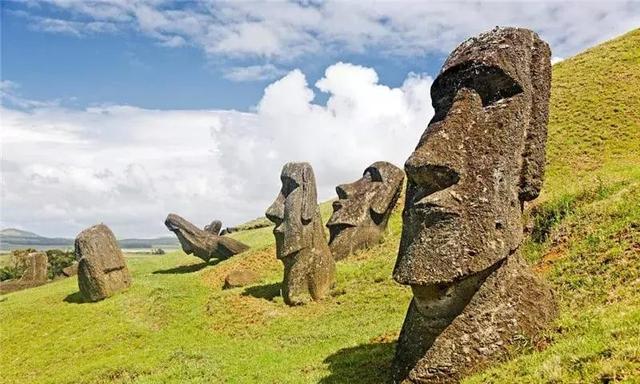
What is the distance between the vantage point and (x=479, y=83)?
9461 mm

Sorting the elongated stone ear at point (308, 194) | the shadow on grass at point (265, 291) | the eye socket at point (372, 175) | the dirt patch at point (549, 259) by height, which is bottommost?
the shadow on grass at point (265, 291)

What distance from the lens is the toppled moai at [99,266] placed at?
2578 centimetres

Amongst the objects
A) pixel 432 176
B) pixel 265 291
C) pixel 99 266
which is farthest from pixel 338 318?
pixel 99 266

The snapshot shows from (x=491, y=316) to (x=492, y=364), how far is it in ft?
2.32

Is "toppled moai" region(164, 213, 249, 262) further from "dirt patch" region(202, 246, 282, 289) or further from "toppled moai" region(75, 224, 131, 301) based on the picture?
"toppled moai" region(75, 224, 131, 301)

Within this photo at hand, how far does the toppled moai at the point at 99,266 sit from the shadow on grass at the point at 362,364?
16.0 m

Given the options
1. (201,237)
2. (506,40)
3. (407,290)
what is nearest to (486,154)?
(506,40)

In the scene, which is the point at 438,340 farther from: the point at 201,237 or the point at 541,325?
the point at 201,237

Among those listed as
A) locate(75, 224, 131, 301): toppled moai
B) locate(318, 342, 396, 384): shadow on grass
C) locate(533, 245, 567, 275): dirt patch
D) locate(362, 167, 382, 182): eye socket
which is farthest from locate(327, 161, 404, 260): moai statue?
locate(318, 342, 396, 384): shadow on grass

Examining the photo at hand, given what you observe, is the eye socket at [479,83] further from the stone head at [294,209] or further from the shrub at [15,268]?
the shrub at [15,268]

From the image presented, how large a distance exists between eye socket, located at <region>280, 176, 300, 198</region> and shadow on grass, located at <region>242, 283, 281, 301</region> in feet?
12.0

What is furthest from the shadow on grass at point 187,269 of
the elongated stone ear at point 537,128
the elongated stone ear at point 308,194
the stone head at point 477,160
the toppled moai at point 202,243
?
the elongated stone ear at point 537,128

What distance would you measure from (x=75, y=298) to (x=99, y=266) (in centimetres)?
247

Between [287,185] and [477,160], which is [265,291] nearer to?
[287,185]
